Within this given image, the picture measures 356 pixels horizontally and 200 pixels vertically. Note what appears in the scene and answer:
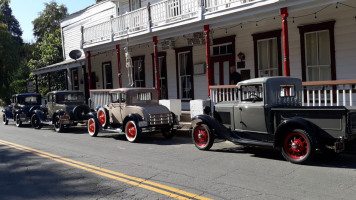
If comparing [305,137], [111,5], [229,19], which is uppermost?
[111,5]

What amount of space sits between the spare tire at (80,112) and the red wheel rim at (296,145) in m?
9.88

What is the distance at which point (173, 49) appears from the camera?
59.2 ft

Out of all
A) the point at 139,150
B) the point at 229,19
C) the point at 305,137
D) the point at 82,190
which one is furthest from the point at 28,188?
the point at 229,19

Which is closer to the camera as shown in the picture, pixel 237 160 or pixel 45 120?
pixel 237 160

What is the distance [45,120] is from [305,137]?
1290 centimetres

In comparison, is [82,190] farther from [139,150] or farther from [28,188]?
[139,150]

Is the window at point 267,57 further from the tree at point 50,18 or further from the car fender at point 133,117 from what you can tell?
the tree at point 50,18

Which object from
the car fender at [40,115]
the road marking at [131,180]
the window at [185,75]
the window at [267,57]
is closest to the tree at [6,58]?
the car fender at [40,115]

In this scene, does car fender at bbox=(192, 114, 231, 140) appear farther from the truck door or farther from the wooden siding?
the wooden siding

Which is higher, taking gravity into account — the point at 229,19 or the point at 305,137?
the point at 229,19

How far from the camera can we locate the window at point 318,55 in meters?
12.1

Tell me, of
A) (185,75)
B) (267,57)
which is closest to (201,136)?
(267,57)

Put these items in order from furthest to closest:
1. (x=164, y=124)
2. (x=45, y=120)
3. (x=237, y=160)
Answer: (x=45, y=120), (x=164, y=124), (x=237, y=160)

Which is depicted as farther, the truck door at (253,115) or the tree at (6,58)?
the tree at (6,58)
